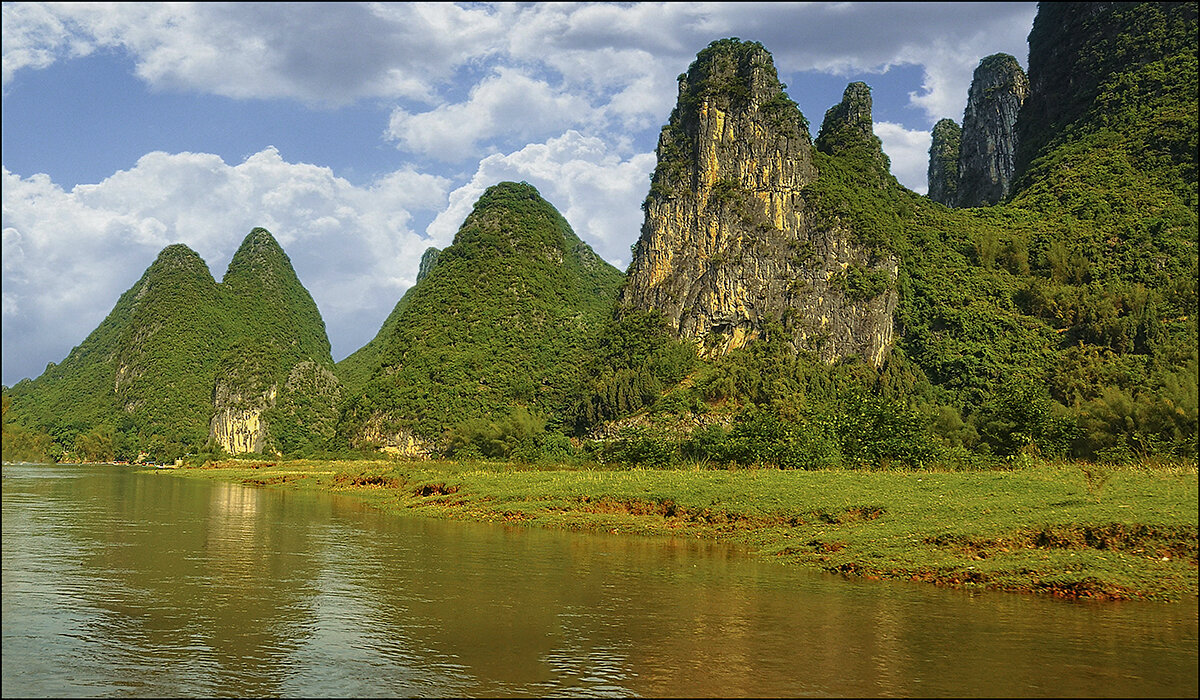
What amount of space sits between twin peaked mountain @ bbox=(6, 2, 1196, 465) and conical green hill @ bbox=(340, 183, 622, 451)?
48cm

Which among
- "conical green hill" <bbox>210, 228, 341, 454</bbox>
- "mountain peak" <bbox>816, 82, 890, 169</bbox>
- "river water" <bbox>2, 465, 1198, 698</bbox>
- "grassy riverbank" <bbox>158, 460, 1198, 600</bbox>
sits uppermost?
"mountain peak" <bbox>816, 82, 890, 169</bbox>

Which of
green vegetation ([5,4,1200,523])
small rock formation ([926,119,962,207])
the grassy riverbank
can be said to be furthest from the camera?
small rock formation ([926,119,962,207])

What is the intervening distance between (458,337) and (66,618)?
111m

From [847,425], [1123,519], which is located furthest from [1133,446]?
[1123,519]

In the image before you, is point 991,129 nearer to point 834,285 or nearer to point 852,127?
point 852,127

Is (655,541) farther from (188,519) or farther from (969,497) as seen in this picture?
(188,519)

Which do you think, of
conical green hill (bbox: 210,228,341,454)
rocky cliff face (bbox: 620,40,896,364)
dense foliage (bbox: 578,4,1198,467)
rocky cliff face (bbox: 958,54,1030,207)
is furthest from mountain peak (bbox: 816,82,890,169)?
conical green hill (bbox: 210,228,341,454)

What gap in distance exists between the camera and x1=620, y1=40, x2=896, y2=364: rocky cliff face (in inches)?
3383

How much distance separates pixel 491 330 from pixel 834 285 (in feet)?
187

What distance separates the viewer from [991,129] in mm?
127938

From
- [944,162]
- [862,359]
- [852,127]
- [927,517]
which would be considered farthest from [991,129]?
[927,517]

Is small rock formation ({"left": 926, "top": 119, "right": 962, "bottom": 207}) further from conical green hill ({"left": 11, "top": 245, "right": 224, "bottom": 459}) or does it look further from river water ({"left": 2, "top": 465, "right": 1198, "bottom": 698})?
river water ({"left": 2, "top": 465, "right": 1198, "bottom": 698})

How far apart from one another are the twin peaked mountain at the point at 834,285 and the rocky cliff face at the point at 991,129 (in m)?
0.39

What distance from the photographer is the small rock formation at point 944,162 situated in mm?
143250
